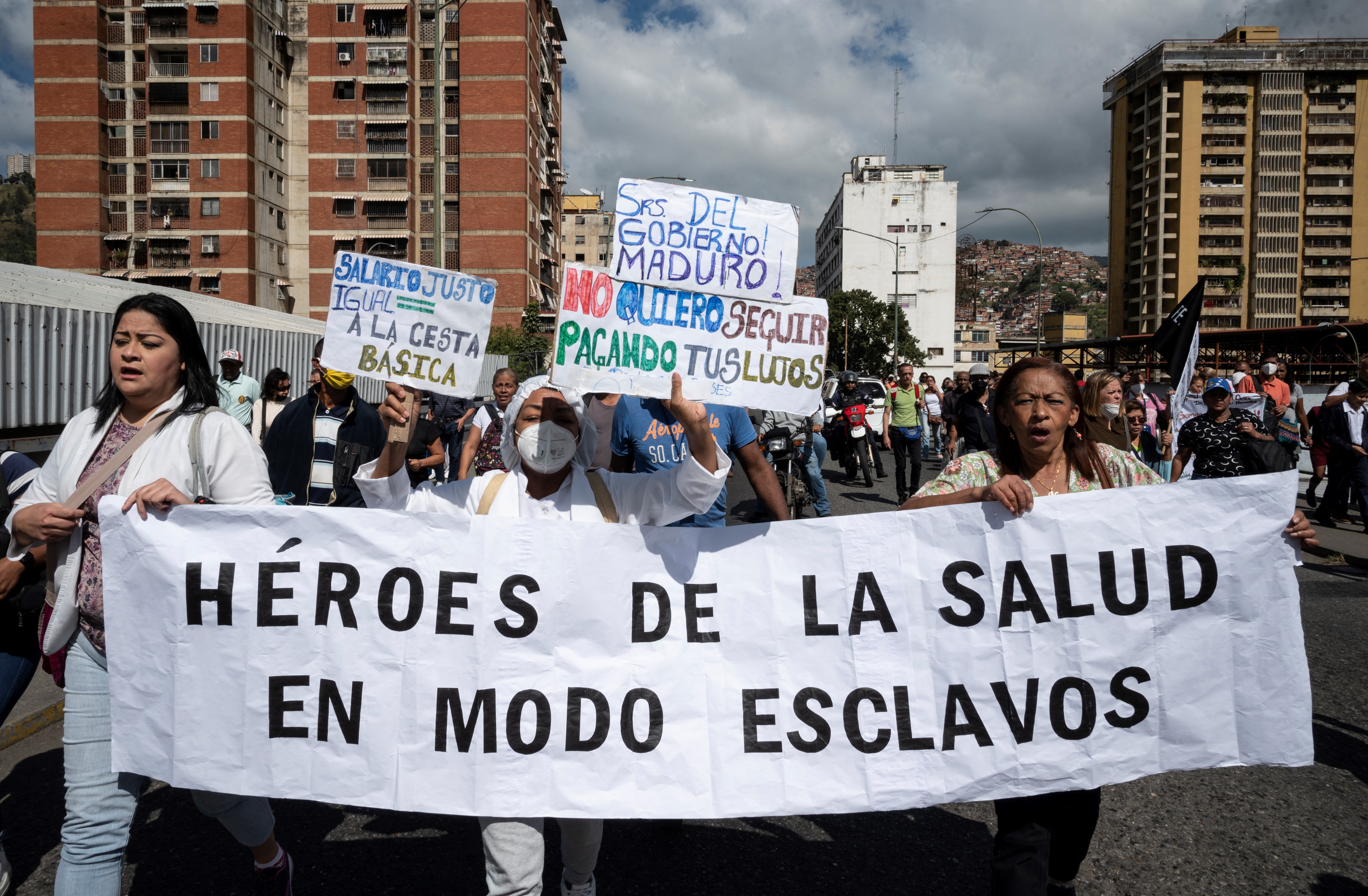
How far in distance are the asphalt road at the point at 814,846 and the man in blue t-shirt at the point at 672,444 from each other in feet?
4.60

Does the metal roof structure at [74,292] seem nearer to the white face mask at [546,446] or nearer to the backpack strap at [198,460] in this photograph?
the backpack strap at [198,460]

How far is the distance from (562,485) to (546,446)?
0.56ft

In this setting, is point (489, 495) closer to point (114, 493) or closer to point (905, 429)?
point (114, 493)

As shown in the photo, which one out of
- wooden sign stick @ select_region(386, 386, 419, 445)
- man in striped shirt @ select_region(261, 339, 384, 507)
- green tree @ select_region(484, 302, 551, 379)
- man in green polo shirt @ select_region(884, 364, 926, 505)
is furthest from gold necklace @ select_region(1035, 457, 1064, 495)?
green tree @ select_region(484, 302, 551, 379)

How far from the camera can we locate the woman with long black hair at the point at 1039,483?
2.60 meters

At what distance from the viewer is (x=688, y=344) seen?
8.85ft

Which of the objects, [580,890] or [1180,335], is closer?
[580,890]

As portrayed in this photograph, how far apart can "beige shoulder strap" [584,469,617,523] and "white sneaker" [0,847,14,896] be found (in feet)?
7.77

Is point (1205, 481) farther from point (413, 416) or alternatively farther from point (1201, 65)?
point (1201, 65)

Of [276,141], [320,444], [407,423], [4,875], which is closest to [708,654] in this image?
[407,423]

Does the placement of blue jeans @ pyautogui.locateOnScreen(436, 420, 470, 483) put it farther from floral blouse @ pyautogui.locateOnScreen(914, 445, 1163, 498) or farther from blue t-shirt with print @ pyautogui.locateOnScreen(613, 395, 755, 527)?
floral blouse @ pyautogui.locateOnScreen(914, 445, 1163, 498)

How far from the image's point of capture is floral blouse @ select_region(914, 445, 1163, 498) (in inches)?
112

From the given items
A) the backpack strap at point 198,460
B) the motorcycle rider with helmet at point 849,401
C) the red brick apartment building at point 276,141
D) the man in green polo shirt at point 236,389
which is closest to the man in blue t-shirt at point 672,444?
the backpack strap at point 198,460

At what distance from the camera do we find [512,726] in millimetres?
2633
